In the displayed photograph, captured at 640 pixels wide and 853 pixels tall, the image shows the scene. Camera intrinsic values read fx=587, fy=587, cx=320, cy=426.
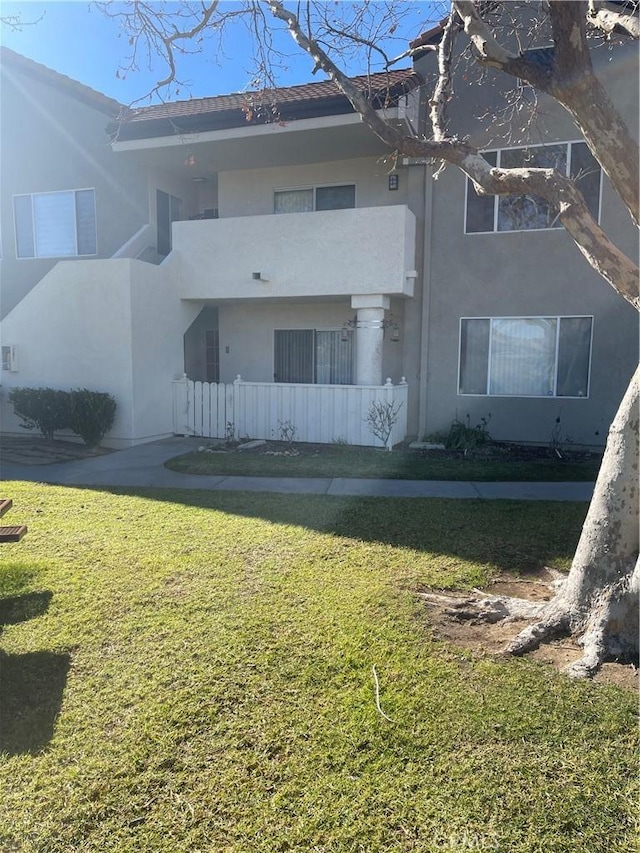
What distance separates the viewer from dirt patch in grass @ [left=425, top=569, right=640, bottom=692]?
3402mm

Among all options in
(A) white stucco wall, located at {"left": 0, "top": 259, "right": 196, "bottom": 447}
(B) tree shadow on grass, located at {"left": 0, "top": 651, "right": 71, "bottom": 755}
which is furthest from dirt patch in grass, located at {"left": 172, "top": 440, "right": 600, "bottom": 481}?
(B) tree shadow on grass, located at {"left": 0, "top": 651, "right": 71, "bottom": 755}

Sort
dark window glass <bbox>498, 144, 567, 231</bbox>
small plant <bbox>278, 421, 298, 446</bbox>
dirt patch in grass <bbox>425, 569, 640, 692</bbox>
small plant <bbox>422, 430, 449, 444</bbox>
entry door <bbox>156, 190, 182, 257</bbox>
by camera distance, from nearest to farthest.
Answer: dirt patch in grass <bbox>425, 569, 640, 692</bbox>, dark window glass <bbox>498, 144, 567, 231</bbox>, small plant <bbox>278, 421, 298, 446</bbox>, small plant <bbox>422, 430, 449, 444</bbox>, entry door <bbox>156, 190, 182, 257</bbox>

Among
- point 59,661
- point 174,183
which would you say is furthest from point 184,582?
point 174,183

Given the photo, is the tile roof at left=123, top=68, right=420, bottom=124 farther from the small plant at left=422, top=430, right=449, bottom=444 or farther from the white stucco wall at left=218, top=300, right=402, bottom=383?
the small plant at left=422, top=430, right=449, bottom=444

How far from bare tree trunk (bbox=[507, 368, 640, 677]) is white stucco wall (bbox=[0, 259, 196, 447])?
9191mm

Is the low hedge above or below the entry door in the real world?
below

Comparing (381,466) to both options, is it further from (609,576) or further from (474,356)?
(609,576)

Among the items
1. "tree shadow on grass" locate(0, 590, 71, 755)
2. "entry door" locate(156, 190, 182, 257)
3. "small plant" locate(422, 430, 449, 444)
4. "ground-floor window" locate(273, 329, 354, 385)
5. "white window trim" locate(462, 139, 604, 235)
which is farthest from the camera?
"entry door" locate(156, 190, 182, 257)

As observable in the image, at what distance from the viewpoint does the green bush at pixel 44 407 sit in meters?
11.1

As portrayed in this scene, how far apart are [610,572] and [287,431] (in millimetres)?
8364

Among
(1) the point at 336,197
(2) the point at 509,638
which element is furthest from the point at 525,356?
(2) the point at 509,638

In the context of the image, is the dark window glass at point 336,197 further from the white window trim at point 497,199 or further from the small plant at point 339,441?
the small plant at point 339,441

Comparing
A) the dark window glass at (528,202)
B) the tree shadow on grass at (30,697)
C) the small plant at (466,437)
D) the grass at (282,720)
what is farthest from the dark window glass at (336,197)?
the tree shadow on grass at (30,697)

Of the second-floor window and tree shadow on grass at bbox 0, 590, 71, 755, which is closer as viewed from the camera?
tree shadow on grass at bbox 0, 590, 71, 755
